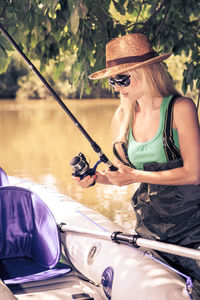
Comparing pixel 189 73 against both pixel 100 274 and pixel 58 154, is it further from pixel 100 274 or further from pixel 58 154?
pixel 58 154

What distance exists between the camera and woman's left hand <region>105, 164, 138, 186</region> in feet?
9.18

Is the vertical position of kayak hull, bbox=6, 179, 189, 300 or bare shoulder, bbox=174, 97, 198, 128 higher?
bare shoulder, bbox=174, 97, 198, 128

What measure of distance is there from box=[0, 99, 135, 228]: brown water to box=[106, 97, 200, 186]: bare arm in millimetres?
658

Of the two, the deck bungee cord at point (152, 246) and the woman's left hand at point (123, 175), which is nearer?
the deck bungee cord at point (152, 246)

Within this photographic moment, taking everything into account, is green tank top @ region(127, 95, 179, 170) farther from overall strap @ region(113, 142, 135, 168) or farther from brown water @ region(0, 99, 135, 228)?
brown water @ region(0, 99, 135, 228)

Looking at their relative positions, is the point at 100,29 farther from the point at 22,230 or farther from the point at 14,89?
the point at 14,89

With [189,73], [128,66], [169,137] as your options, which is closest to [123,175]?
[169,137]

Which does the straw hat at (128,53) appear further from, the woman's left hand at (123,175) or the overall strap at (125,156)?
the woman's left hand at (123,175)

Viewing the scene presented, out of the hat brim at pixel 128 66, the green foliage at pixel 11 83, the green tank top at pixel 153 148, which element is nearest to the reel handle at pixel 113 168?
the green tank top at pixel 153 148

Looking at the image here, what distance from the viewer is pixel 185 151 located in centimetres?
265

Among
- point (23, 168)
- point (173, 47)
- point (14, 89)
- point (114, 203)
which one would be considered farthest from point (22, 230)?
point (14, 89)

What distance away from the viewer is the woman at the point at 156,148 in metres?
2.69

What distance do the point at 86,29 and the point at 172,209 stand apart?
108 inches

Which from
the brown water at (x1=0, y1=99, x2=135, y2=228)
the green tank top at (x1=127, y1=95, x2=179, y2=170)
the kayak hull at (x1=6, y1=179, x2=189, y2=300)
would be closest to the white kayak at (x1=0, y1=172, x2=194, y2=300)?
the kayak hull at (x1=6, y1=179, x2=189, y2=300)
